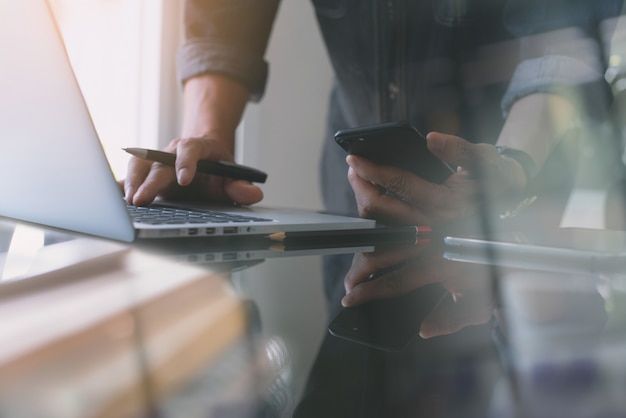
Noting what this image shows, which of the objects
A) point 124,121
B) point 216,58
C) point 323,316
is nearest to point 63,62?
point 323,316

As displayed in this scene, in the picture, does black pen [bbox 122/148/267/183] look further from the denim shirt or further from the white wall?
the white wall

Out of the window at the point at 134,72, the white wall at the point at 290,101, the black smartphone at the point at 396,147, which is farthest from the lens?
the white wall at the point at 290,101

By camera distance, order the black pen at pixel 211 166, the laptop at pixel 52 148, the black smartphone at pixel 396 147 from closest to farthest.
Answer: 1. the laptop at pixel 52 148
2. the black smartphone at pixel 396 147
3. the black pen at pixel 211 166

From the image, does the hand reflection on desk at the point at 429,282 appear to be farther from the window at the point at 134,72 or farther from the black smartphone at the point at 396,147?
the window at the point at 134,72

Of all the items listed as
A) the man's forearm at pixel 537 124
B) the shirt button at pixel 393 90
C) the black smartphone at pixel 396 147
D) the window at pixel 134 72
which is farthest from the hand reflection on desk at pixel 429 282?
the window at pixel 134 72

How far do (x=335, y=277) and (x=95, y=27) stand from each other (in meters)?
1.38

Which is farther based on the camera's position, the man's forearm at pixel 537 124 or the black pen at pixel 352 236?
the man's forearm at pixel 537 124

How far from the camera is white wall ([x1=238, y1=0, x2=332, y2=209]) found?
1.68 m

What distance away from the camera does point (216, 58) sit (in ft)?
3.35

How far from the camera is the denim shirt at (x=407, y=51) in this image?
101 cm

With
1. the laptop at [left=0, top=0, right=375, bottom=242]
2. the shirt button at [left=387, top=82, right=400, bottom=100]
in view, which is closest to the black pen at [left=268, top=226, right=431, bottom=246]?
the laptop at [left=0, top=0, right=375, bottom=242]

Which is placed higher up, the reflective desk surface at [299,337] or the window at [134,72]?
the window at [134,72]

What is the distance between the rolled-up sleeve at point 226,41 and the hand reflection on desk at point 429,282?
2.33ft

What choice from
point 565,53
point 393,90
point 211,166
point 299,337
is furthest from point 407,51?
point 299,337
